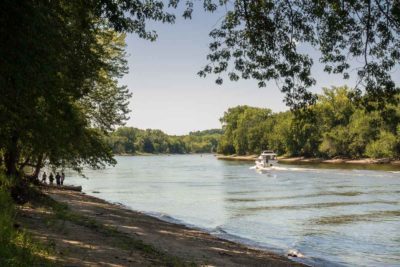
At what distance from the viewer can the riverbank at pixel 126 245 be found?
12477 mm

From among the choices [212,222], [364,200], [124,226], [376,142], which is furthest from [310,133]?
[124,226]

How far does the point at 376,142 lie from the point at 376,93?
4324 inches

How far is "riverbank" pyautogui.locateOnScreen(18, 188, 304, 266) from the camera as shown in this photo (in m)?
12.5

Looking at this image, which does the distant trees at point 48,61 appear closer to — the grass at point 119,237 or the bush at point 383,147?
the grass at point 119,237

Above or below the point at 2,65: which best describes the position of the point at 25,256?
below

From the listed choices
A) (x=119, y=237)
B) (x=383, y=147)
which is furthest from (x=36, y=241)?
(x=383, y=147)

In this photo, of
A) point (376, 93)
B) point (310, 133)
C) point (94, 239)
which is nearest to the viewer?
point (376, 93)

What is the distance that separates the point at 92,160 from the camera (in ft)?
85.8

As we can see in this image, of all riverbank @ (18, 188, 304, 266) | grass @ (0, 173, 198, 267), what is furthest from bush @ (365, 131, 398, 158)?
grass @ (0, 173, 198, 267)

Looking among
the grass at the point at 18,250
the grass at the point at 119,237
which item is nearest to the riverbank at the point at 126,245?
the grass at the point at 119,237

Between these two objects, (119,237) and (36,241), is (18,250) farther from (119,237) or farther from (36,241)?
(119,237)

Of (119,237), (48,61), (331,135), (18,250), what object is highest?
(331,135)

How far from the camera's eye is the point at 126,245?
1516 centimetres

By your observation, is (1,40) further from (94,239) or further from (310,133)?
(310,133)
